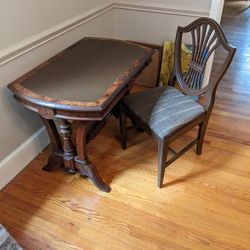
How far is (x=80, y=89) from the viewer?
1.40 meters

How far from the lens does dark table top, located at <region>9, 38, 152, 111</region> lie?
4.45 feet

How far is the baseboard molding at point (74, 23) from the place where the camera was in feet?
5.02

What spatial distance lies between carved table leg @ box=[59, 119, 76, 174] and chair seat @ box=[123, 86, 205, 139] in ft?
1.38

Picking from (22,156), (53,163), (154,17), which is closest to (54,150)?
(53,163)

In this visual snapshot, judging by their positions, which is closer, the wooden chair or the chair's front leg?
the wooden chair

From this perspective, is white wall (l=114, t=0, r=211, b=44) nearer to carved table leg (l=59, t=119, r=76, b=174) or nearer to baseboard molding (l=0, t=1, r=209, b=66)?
baseboard molding (l=0, t=1, r=209, b=66)

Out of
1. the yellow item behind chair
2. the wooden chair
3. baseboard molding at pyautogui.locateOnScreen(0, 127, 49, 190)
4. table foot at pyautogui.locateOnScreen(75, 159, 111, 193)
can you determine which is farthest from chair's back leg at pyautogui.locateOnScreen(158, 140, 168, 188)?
the yellow item behind chair

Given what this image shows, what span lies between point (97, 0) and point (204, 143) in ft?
4.73

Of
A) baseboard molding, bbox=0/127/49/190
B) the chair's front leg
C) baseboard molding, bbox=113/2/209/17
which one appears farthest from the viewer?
baseboard molding, bbox=113/2/209/17

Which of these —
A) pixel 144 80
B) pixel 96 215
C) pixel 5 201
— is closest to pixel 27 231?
pixel 5 201

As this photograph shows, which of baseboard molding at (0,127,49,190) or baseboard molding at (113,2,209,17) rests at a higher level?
baseboard molding at (113,2,209,17)

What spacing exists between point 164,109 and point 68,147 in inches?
24.2

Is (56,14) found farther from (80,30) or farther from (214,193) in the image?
(214,193)

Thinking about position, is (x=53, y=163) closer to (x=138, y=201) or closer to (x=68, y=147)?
(x=68, y=147)
